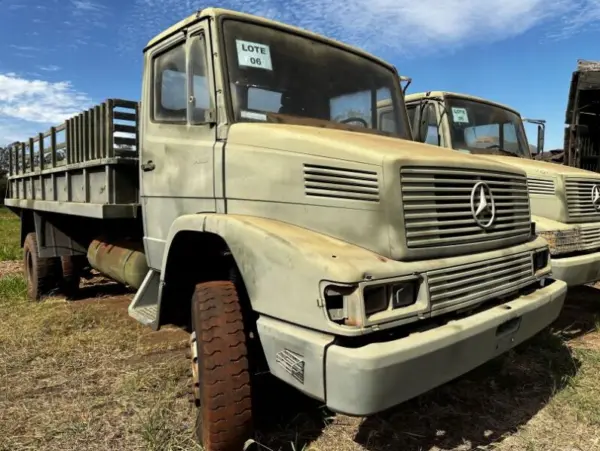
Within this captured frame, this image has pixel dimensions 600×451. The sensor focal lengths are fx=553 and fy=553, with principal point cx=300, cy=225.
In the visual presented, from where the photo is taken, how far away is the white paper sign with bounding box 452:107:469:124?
630 cm

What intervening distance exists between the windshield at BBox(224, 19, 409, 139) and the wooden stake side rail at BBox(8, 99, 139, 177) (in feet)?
6.16

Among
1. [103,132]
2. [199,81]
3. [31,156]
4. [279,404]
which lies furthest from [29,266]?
[279,404]

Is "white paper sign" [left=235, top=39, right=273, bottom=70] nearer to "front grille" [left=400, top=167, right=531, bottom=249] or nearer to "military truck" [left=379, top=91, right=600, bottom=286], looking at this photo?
"military truck" [left=379, top=91, right=600, bottom=286]

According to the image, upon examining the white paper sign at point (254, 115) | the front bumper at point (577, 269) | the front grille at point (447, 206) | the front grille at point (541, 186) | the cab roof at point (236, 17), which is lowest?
the front bumper at point (577, 269)

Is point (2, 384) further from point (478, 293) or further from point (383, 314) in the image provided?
point (478, 293)

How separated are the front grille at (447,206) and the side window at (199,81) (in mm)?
1489

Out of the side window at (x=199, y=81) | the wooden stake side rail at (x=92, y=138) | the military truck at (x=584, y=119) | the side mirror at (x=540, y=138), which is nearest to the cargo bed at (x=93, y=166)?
the wooden stake side rail at (x=92, y=138)

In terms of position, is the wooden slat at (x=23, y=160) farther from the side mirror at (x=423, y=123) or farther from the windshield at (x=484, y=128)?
the windshield at (x=484, y=128)

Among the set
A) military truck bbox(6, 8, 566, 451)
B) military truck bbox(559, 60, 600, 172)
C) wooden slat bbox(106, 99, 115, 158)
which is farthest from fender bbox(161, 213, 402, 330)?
military truck bbox(559, 60, 600, 172)

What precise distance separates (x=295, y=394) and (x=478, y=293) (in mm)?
1500

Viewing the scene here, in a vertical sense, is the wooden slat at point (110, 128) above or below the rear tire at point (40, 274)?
above

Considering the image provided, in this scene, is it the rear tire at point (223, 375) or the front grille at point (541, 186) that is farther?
the front grille at point (541, 186)

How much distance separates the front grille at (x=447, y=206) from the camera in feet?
9.10

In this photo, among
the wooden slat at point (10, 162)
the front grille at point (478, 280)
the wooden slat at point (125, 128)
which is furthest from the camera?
the wooden slat at point (10, 162)
